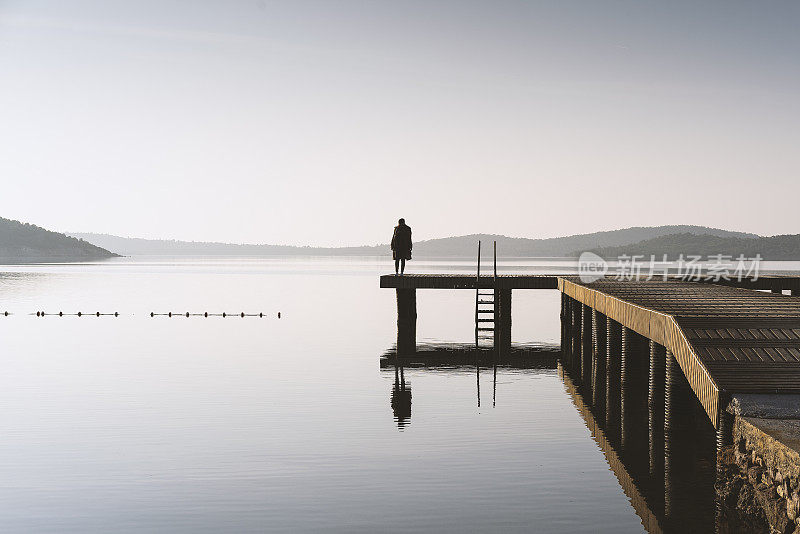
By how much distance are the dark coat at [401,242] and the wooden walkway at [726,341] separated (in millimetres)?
15464

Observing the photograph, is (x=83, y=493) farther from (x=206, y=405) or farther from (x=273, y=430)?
(x=206, y=405)

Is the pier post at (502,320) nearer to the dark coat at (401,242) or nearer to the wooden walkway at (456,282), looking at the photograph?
the wooden walkway at (456,282)

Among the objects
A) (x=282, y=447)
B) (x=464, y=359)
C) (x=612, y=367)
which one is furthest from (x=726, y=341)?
(x=464, y=359)

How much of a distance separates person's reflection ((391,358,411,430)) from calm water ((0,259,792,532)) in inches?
9.7

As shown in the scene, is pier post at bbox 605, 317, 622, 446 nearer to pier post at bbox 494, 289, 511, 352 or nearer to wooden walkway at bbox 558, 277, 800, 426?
wooden walkway at bbox 558, 277, 800, 426

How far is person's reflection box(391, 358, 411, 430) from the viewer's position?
20953mm

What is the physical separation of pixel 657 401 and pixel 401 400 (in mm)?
7773

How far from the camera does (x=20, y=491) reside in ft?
47.0

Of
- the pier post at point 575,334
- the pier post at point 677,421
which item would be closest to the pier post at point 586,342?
Result: the pier post at point 575,334

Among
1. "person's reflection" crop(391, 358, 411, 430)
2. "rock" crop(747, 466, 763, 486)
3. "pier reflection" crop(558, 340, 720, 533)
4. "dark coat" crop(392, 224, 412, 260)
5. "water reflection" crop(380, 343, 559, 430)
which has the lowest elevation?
"water reflection" crop(380, 343, 559, 430)

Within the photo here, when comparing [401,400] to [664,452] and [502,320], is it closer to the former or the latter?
[664,452]

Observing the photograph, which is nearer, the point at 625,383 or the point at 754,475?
the point at 754,475

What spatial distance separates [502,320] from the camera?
37.5m

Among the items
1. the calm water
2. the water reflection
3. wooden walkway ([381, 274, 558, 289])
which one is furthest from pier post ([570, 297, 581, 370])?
the calm water
